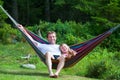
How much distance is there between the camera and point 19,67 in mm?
9719

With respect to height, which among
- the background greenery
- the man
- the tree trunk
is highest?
the man

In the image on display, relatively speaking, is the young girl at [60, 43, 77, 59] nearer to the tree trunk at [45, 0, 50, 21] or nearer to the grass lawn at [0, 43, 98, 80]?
the grass lawn at [0, 43, 98, 80]

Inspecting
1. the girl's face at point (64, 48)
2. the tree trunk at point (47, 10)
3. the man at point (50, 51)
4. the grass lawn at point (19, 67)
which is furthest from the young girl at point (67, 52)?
the tree trunk at point (47, 10)

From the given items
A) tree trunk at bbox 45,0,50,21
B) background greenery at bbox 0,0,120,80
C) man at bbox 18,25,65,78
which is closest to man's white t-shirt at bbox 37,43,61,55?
man at bbox 18,25,65,78

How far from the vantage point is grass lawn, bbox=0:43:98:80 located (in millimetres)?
7901

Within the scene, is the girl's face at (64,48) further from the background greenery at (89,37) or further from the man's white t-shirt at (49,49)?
the background greenery at (89,37)

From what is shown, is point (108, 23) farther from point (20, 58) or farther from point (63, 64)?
point (63, 64)

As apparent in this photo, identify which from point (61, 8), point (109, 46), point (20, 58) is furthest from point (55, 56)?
point (61, 8)

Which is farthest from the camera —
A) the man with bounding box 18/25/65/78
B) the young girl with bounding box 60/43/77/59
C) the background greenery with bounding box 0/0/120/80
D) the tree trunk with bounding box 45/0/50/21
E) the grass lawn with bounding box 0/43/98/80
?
the tree trunk with bounding box 45/0/50/21

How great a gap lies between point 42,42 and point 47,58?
0.72 metres

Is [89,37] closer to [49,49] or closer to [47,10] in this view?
[49,49]

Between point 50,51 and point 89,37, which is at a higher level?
point 50,51

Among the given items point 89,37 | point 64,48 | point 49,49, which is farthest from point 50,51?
point 89,37

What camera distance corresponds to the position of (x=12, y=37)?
14.5m
